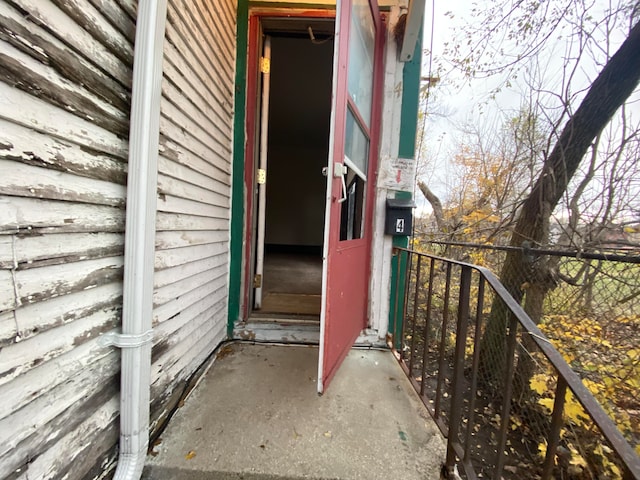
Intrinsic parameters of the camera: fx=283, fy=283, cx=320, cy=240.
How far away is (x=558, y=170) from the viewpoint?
2.52 metres

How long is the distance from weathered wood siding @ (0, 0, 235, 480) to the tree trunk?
100 inches

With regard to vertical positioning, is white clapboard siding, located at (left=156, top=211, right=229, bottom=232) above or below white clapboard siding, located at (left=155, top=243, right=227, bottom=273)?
above

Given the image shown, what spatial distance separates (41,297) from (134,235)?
0.32 meters

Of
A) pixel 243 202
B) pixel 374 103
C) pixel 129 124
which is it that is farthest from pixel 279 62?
pixel 129 124

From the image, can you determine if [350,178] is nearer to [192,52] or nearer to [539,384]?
[192,52]

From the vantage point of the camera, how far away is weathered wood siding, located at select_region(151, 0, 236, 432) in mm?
1261

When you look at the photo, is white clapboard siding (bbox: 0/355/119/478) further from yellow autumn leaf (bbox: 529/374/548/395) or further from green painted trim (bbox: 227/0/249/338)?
yellow autumn leaf (bbox: 529/374/548/395)

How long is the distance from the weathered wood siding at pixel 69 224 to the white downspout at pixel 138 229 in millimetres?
47

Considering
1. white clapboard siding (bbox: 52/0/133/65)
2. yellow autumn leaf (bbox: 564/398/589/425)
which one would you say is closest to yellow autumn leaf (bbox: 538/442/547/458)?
yellow autumn leaf (bbox: 564/398/589/425)

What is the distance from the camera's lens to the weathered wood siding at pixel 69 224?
26.4 inches

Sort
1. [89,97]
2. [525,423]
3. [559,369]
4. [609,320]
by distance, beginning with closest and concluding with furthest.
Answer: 1. [559,369]
2. [89,97]
3. [609,320]
4. [525,423]

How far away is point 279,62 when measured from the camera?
3.36 m

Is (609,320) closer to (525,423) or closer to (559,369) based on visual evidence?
(525,423)

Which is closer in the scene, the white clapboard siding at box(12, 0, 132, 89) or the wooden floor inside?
the white clapboard siding at box(12, 0, 132, 89)
